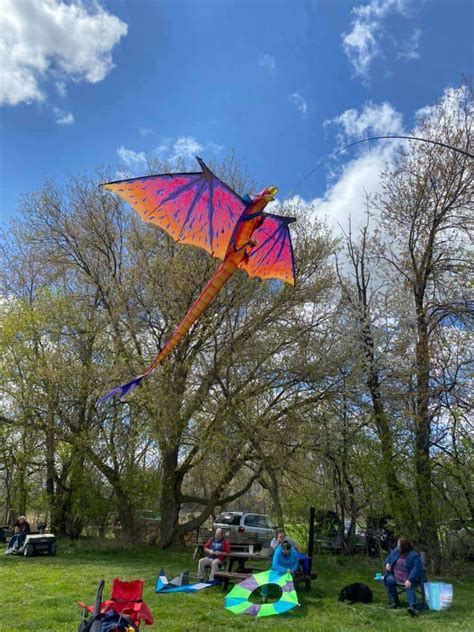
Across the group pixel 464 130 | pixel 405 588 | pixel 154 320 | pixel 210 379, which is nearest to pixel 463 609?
pixel 405 588

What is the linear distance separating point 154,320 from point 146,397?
2627 mm

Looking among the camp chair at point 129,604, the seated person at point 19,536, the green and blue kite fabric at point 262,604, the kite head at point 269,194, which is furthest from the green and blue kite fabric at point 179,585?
the seated person at point 19,536

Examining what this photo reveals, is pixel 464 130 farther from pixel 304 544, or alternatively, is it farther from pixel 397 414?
pixel 304 544

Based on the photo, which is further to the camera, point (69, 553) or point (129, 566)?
point (69, 553)

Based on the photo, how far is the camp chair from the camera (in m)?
4.44

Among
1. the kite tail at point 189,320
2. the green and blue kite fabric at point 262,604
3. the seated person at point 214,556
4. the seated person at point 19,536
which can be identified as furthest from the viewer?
the seated person at point 19,536

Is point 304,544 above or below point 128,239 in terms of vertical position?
below

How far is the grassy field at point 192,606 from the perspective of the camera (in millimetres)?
5605

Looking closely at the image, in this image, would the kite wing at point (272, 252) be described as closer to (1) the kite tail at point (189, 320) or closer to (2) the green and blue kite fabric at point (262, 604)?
(1) the kite tail at point (189, 320)

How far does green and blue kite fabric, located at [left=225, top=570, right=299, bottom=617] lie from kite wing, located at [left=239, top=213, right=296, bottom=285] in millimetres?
4307

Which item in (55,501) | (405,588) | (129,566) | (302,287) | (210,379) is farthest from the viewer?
(55,501)

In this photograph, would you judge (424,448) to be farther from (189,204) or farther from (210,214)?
(189,204)

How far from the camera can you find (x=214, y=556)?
27.3 ft

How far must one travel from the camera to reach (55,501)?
16.8m
